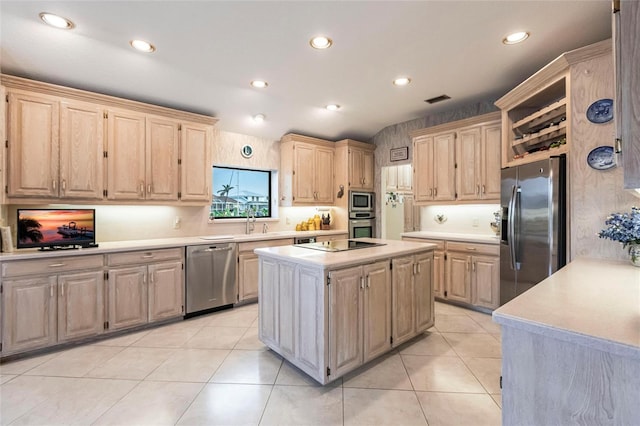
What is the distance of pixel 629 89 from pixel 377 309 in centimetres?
194

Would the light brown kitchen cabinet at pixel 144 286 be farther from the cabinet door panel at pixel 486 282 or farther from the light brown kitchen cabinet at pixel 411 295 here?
the cabinet door panel at pixel 486 282

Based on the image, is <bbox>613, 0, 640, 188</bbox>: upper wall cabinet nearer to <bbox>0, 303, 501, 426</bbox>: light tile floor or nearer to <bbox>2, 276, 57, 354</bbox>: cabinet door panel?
<bbox>0, 303, 501, 426</bbox>: light tile floor

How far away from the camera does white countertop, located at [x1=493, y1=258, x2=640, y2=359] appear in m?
0.84

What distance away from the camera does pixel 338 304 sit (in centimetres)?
206

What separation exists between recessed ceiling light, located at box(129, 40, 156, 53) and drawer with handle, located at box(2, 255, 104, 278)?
1.96m

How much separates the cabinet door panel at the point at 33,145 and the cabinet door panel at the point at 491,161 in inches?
186

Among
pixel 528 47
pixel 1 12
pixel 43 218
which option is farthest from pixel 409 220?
pixel 1 12

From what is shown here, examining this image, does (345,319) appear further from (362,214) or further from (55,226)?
(362,214)

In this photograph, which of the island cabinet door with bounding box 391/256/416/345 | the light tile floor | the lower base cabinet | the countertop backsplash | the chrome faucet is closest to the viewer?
the light tile floor

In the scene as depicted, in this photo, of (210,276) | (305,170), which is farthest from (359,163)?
(210,276)

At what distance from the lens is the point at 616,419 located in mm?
825

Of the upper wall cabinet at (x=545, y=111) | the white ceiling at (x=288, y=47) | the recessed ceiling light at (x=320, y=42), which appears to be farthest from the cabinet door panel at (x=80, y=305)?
the upper wall cabinet at (x=545, y=111)

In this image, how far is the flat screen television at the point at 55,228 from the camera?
2.68 metres

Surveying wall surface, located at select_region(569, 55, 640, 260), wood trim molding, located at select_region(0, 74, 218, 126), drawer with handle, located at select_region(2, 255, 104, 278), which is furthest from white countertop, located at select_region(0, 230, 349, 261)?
wall surface, located at select_region(569, 55, 640, 260)
